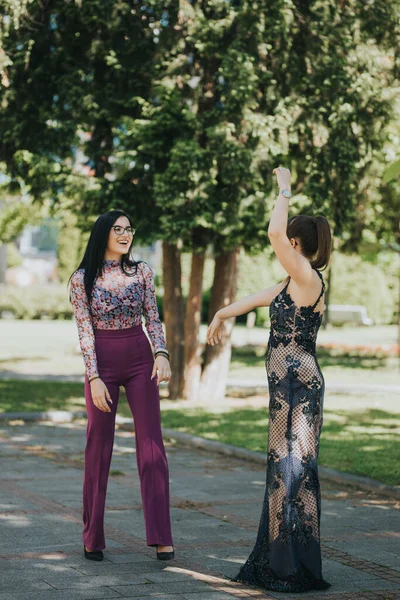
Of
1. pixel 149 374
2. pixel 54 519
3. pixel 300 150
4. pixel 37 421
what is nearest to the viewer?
pixel 149 374

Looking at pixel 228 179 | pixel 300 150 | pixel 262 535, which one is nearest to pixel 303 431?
pixel 262 535

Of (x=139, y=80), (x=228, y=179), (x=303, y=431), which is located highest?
(x=139, y=80)

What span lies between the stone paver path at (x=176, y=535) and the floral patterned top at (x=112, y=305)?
1137 mm

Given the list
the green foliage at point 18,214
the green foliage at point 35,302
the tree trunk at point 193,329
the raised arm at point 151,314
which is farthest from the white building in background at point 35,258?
the raised arm at point 151,314

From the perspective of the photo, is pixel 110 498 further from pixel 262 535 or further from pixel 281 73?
pixel 281 73

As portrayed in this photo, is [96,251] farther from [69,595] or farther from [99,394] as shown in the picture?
[69,595]

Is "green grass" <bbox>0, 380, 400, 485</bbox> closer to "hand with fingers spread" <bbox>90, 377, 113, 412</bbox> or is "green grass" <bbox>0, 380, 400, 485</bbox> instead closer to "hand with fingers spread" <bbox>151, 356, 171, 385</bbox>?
"hand with fingers spread" <bbox>151, 356, 171, 385</bbox>

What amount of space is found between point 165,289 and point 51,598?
10627 mm

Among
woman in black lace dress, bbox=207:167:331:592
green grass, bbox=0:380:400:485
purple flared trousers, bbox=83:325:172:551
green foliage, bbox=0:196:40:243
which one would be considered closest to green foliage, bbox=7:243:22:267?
green foliage, bbox=0:196:40:243

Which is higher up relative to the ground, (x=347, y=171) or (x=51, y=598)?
(x=347, y=171)

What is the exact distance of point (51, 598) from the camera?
5078 mm

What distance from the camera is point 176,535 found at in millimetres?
6754

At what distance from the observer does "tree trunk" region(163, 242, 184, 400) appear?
1544 cm

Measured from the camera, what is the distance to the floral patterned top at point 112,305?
19.4 ft
